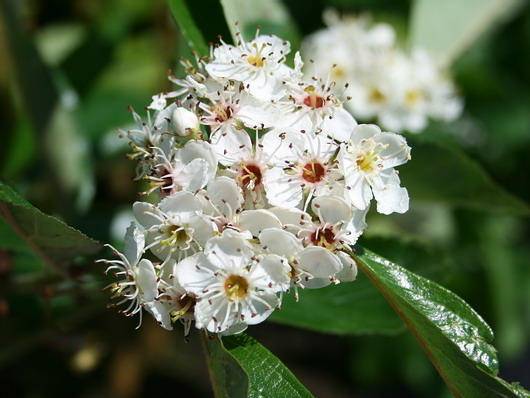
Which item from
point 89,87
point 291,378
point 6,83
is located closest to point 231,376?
point 291,378

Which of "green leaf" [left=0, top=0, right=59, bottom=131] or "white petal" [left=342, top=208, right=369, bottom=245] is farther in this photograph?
"green leaf" [left=0, top=0, right=59, bottom=131]

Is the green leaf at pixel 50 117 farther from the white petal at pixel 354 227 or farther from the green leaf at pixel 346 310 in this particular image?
the white petal at pixel 354 227

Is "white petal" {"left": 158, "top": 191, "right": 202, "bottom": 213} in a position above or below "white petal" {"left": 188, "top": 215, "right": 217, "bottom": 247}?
above

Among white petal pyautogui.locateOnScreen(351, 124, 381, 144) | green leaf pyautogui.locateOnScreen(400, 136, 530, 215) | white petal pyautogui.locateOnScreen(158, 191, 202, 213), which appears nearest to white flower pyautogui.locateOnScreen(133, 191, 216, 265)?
white petal pyautogui.locateOnScreen(158, 191, 202, 213)

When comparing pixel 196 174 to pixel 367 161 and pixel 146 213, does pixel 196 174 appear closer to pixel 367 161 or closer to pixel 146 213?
pixel 146 213

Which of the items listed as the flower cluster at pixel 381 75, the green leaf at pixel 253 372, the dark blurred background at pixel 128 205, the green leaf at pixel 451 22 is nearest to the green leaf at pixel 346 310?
the dark blurred background at pixel 128 205

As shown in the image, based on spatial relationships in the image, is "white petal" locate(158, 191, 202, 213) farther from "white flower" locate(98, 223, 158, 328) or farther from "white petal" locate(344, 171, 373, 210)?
"white petal" locate(344, 171, 373, 210)
